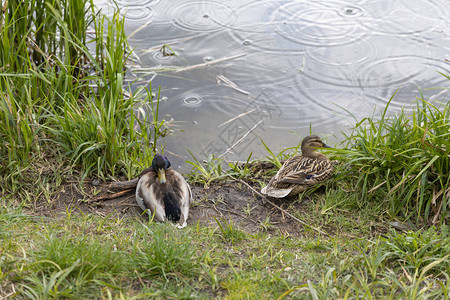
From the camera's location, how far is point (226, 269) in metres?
3.62

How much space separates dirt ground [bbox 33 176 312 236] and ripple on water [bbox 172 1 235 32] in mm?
3523

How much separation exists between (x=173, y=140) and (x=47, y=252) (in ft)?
10.4

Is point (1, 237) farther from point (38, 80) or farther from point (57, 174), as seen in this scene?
point (38, 80)

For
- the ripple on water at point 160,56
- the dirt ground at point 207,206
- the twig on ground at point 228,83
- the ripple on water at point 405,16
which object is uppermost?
the ripple on water at point 405,16

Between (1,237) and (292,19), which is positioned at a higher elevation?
(292,19)

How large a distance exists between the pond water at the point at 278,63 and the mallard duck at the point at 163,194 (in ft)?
3.69

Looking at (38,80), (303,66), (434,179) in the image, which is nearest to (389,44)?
(303,66)

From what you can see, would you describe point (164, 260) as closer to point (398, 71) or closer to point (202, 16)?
point (398, 71)

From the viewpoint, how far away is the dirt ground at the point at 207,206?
4.81 metres

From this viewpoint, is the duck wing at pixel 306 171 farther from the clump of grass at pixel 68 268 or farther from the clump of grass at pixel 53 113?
the clump of grass at pixel 68 268

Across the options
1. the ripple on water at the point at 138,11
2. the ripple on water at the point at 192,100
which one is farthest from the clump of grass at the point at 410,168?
the ripple on water at the point at 138,11

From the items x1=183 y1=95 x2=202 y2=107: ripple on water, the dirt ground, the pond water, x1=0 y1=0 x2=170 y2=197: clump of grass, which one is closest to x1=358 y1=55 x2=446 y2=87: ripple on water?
the pond water

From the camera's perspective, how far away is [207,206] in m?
5.09

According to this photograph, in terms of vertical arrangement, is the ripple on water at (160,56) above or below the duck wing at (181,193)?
above
